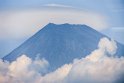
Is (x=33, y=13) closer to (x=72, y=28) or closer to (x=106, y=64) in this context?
(x=72, y=28)

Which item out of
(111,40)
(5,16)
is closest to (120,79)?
(111,40)

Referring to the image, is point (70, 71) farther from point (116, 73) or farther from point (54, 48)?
point (116, 73)

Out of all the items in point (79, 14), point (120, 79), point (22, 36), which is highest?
point (79, 14)

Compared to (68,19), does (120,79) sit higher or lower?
lower

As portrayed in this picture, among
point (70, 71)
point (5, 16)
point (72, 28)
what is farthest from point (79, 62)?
point (5, 16)

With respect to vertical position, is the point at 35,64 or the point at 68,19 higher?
the point at 68,19

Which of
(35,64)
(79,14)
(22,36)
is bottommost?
(35,64)
